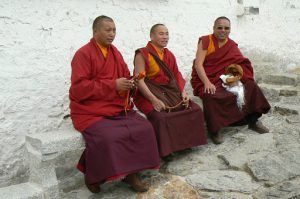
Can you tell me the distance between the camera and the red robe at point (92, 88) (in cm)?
311

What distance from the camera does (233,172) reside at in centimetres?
325

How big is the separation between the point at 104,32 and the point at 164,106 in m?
0.97

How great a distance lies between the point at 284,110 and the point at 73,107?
116 inches

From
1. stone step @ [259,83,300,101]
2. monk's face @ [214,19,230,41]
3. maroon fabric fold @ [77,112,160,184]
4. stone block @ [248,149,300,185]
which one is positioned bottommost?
stone block @ [248,149,300,185]

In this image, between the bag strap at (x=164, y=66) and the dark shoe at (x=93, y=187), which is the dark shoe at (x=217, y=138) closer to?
the bag strap at (x=164, y=66)

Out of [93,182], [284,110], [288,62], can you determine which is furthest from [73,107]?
[288,62]

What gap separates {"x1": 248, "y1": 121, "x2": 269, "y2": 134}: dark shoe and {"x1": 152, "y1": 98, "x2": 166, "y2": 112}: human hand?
52.7 inches

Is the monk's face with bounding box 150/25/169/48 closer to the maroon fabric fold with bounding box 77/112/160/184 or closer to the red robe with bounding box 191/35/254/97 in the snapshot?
the red robe with bounding box 191/35/254/97

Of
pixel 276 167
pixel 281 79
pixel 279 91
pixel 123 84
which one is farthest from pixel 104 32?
pixel 281 79

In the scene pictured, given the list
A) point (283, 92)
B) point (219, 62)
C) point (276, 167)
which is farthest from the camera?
point (283, 92)

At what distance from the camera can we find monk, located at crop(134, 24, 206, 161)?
349 centimetres

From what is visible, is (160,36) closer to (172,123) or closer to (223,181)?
(172,123)

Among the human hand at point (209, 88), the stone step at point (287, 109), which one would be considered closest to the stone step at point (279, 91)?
the stone step at point (287, 109)

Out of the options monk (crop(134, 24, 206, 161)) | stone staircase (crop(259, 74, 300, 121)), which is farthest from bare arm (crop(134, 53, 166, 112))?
stone staircase (crop(259, 74, 300, 121))
